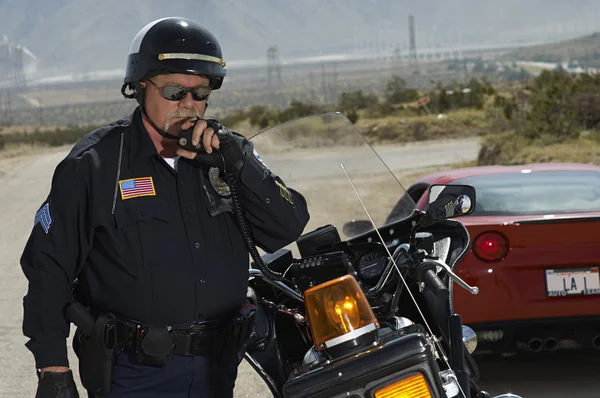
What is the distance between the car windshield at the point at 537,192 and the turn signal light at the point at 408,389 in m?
3.97

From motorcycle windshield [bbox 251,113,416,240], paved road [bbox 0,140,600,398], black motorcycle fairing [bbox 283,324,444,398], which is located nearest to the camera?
black motorcycle fairing [bbox 283,324,444,398]

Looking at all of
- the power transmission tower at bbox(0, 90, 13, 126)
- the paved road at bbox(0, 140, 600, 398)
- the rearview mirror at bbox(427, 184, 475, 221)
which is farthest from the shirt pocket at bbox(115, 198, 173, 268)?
the power transmission tower at bbox(0, 90, 13, 126)

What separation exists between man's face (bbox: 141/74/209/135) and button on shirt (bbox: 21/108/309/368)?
2.9 inches

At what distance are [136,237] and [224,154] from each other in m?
0.38

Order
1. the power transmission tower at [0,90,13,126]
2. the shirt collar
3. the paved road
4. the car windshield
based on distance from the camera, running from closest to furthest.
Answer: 1. the shirt collar
2. the paved road
3. the car windshield
4. the power transmission tower at [0,90,13,126]

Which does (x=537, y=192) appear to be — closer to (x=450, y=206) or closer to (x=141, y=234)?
(x=450, y=206)

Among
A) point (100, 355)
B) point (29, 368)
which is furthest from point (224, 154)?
point (29, 368)

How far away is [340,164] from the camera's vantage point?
4.26 m

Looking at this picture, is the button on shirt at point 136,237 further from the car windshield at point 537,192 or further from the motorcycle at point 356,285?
the car windshield at point 537,192

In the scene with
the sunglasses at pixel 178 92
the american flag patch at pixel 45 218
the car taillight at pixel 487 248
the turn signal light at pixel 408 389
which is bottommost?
the car taillight at pixel 487 248

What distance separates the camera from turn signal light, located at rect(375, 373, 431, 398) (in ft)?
9.15

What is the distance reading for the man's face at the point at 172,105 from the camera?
3.55 metres

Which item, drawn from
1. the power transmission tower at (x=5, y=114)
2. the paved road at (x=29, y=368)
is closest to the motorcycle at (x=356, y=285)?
the paved road at (x=29, y=368)

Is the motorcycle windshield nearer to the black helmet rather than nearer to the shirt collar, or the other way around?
the black helmet
